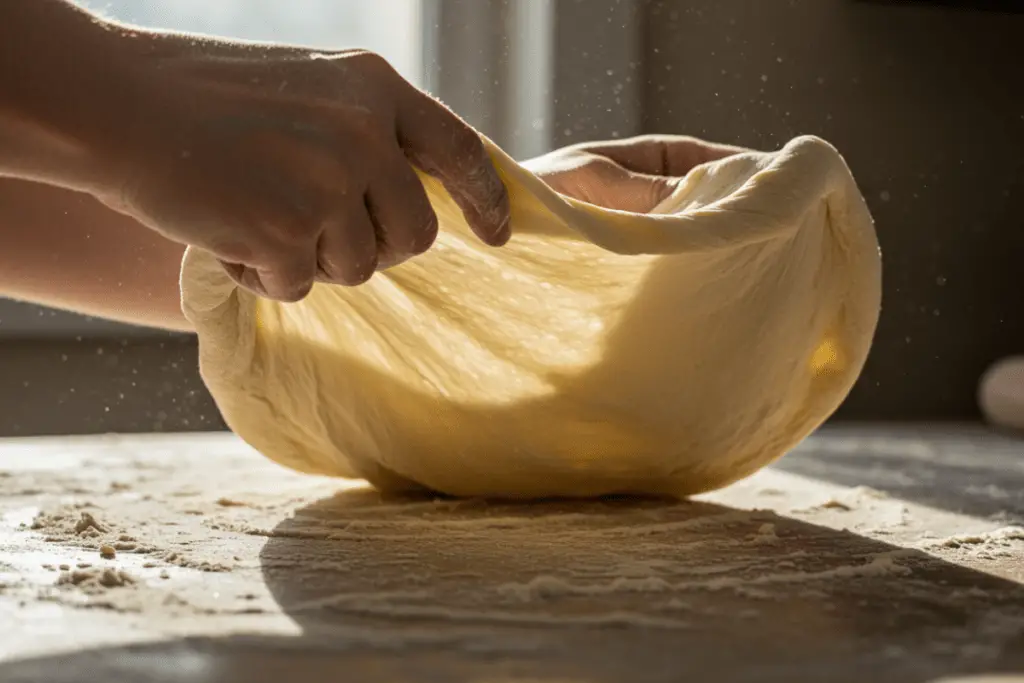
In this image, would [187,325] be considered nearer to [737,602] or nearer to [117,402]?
[737,602]

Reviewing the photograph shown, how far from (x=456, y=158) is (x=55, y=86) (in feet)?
0.71

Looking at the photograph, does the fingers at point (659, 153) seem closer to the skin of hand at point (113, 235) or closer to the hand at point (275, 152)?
the skin of hand at point (113, 235)

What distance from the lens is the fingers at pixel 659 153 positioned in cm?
99

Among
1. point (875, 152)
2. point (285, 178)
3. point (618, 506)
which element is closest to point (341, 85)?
point (285, 178)

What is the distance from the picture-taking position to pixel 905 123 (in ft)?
6.84

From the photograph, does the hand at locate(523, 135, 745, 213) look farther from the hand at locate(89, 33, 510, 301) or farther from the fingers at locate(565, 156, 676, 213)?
the hand at locate(89, 33, 510, 301)

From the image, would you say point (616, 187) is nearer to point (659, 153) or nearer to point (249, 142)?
point (659, 153)

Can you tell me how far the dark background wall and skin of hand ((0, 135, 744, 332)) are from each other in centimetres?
106

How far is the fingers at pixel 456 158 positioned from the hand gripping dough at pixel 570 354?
0.11m

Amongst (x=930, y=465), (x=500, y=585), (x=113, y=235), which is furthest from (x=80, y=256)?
(x=930, y=465)

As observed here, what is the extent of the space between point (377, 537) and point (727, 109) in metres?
1.47

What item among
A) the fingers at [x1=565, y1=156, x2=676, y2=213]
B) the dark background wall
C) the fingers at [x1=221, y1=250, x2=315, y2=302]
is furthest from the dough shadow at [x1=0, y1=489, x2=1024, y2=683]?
the dark background wall

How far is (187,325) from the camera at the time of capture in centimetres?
105

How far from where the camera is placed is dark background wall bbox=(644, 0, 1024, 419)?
6.56 ft
